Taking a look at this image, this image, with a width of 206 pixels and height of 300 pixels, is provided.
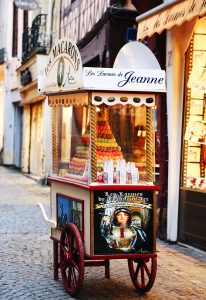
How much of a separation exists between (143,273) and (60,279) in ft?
3.44

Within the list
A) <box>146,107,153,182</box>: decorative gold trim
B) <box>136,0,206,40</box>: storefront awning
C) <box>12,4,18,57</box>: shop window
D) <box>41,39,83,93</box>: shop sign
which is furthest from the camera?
<box>12,4,18,57</box>: shop window

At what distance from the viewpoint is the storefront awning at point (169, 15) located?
329 inches

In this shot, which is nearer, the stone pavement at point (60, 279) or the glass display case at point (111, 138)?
the glass display case at point (111, 138)

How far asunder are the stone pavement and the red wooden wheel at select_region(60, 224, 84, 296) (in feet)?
0.45

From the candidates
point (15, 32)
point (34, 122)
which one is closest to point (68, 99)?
point (34, 122)

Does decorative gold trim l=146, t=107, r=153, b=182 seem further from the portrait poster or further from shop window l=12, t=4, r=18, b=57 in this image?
shop window l=12, t=4, r=18, b=57

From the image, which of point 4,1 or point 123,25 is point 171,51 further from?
point 4,1

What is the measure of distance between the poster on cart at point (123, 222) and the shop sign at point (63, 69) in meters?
1.18

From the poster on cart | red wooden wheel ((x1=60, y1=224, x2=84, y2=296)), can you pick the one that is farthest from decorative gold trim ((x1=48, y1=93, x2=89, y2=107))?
red wooden wheel ((x1=60, y1=224, x2=84, y2=296))

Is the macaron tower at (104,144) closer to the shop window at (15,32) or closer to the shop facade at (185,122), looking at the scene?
the shop facade at (185,122)

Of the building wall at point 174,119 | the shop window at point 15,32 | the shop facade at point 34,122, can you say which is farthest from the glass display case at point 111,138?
the shop window at point 15,32

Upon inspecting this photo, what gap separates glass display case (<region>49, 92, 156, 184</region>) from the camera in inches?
262

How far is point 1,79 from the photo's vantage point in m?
31.2

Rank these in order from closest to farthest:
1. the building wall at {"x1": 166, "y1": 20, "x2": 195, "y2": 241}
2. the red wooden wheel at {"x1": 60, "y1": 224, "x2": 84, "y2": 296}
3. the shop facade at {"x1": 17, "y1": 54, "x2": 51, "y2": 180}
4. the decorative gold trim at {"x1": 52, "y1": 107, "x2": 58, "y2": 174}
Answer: the red wooden wheel at {"x1": 60, "y1": 224, "x2": 84, "y2": 296} → the decorative gold trim at {"x1": 52, "y1": 107, "x2": 58, "y2": 174} → the building wall at {"x1": 166, "y1": 20, "x2": 195, "y2": 241} → the shop facade at {"x1": 17, "y1": 54, "x2": 51, "y2": 180}
